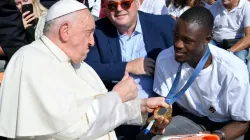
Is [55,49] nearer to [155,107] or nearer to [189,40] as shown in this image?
[155,107]

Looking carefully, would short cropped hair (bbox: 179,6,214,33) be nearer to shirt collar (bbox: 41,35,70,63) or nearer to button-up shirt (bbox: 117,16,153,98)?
button-up shirt (bbox: 117,16,153,98)

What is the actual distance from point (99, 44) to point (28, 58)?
1197 mm

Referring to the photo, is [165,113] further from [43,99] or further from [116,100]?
[43,99]

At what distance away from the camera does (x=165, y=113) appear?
9.95 ft

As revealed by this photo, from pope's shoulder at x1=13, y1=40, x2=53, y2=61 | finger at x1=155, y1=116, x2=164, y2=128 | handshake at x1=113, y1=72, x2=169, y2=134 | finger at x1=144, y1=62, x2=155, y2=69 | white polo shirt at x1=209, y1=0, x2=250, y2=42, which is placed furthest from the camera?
white polo shirt at x1=209, y1=0, x2=250, y2=42

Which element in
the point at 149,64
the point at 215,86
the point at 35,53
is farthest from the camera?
the point at 149,64

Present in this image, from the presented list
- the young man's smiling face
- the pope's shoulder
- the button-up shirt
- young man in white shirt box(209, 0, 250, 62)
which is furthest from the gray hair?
young man in white shirt box(209, 0, 250, 62)

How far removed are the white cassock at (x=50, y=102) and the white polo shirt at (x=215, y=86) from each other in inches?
31.1

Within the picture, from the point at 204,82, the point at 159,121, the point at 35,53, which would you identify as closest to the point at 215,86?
the point at 204,82

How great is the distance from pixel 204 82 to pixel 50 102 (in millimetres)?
1328

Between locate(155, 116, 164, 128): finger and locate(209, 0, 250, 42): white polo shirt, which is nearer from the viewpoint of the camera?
locate(155, 116, 164, 128): finger

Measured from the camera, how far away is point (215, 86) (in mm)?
3141

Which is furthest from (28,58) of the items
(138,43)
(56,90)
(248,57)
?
(248,57)

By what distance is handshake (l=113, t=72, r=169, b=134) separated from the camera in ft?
8.98
